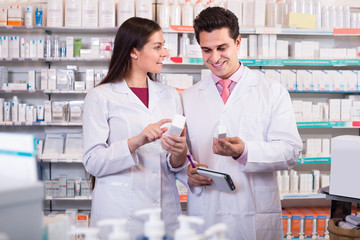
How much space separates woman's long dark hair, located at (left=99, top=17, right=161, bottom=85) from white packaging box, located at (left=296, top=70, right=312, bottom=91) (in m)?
2.77

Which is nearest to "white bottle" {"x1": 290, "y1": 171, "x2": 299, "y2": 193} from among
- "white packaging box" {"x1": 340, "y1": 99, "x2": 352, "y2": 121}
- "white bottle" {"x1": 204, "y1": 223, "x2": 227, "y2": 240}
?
"white packaging box" {"x1": 340, "y1": 99, "x2": 352, "y2": 121}

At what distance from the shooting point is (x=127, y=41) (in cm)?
215

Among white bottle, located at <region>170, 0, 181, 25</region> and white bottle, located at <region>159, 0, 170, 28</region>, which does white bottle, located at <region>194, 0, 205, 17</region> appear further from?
white bottle, located at <region>159, 0, 170, 28</region>

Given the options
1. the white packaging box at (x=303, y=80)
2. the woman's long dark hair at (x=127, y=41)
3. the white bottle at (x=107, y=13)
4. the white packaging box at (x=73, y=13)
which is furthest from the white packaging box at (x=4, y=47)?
the white packaging box at (x=303, y=80)

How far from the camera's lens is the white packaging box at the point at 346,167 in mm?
1876

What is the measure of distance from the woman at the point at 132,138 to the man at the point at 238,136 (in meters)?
0.14

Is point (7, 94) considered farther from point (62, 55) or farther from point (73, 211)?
point (73, 211)

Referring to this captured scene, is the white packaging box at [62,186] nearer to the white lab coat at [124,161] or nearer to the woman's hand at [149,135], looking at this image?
the white lab coat at [124,161]

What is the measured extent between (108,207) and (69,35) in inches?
136

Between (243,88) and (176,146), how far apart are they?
20.6 inches

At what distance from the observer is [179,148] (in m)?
1.88

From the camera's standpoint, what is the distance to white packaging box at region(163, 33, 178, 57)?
174 inches

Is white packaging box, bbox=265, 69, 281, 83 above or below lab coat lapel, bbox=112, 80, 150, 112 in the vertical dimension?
above

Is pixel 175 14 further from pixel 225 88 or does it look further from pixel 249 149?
pixel 249 149
